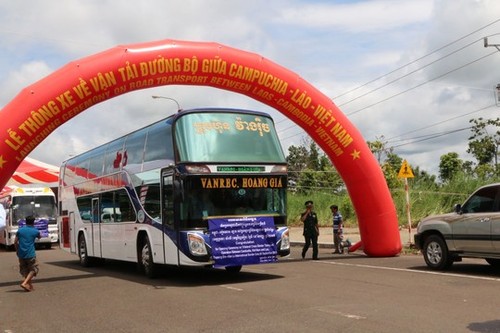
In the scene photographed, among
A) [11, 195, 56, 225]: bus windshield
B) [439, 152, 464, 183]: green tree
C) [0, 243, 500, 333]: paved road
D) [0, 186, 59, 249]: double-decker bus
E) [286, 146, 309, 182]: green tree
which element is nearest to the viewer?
[0, 243, 500, 333]: paved road

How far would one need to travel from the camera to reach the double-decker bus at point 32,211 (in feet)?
93.9

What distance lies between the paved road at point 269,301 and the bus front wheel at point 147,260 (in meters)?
0.25

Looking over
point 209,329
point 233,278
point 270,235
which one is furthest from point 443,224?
point 209,329

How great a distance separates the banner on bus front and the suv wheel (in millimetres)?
3718

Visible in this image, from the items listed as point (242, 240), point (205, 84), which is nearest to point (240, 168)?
point (242, 240)

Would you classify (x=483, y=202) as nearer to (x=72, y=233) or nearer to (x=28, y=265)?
(x=28, y=265)

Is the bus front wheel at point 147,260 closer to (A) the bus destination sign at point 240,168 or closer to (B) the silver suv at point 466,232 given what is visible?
(A) the bus destination sign at point 240,168

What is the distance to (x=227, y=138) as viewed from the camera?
1272cm

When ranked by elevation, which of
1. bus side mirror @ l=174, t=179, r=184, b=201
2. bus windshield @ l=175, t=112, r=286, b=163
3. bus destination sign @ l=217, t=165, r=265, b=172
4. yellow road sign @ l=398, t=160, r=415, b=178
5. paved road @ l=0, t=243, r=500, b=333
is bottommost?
paved road @ l=0, t=243, r=500, b=333

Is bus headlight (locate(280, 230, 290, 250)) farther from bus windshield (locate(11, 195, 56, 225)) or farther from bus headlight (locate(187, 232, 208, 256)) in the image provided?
bus windshield (locate(11, 195, 56, 225))

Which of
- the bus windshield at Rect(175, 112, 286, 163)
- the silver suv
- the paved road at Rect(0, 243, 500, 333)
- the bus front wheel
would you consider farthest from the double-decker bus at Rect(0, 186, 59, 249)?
the silver suv

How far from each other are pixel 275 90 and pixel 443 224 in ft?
18.9

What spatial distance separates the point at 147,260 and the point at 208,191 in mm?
2899

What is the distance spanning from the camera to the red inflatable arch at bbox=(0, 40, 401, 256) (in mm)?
13086
